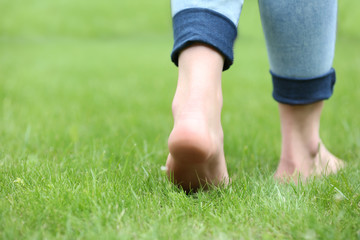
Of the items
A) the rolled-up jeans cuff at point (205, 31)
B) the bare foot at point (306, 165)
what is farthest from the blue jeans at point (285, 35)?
the bare foot at point (306, 165)

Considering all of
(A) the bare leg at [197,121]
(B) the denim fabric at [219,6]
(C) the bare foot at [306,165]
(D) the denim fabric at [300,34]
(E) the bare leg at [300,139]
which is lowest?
(C) the bare foot at [306,165]

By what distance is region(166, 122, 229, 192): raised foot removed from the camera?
0.88m

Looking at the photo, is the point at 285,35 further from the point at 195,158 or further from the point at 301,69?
the point at 195,158

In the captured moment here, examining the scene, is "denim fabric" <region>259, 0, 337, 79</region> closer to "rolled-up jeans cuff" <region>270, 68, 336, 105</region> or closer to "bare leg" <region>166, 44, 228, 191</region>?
"rolled-up jeans cuff" <region>270, 68, 336, 105</region>

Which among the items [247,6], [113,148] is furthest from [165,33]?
[113,148]

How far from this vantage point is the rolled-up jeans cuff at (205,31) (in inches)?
38.2

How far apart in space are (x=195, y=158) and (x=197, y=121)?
9 cm

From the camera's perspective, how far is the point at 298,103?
1.33 metres

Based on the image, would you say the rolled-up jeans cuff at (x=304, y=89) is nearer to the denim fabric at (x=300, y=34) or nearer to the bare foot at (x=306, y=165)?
the denim fabric at (x=300, y=34)

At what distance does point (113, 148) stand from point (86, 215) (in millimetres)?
682

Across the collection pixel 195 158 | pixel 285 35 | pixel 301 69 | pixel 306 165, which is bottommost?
pixel 306 165

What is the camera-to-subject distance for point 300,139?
1.40 metres

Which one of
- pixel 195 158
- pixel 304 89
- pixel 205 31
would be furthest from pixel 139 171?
pixel 304 89

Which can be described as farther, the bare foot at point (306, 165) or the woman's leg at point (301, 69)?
the bare foot at point (306, 165)
